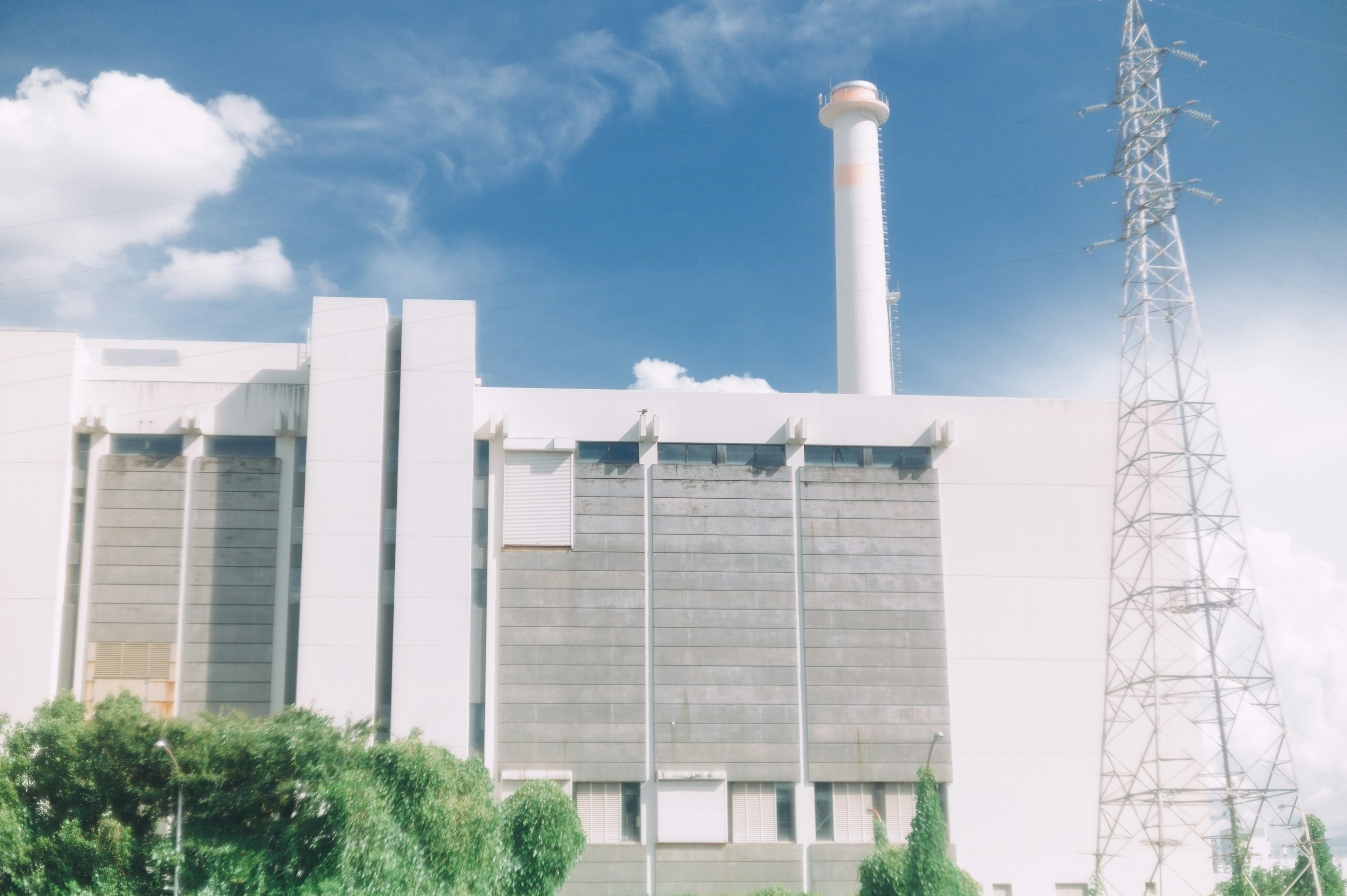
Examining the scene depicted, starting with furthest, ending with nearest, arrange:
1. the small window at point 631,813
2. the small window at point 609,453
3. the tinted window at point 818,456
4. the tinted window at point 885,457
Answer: the tinted window at point 885,457
the tinted window at point 818,456
the small window at point 609,453
the small window at point 631,813

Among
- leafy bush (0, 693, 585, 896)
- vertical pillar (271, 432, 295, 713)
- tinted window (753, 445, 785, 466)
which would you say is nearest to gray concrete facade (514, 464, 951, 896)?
tinted window (753, 445, 785, 466)

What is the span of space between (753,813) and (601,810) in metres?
5.09

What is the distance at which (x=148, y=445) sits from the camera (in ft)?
120

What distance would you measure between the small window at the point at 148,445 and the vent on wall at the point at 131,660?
6399 millimetres

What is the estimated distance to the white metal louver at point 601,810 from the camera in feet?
115

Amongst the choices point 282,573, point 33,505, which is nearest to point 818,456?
point 282,573

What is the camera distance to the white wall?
33750mm

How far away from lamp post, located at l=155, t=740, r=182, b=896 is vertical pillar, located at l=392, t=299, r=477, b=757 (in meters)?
8.30

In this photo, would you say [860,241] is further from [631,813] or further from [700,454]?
[631,813]

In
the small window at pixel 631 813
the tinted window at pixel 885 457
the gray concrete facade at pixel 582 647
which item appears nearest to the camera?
the small window at pixel 631 813

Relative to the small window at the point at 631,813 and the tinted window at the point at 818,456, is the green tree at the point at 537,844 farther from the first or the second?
the tinted window at the point at 818,456

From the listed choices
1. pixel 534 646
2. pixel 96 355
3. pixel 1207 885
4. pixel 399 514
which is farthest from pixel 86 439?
pixel 1207 885

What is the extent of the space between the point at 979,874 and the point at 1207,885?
8.22 meters

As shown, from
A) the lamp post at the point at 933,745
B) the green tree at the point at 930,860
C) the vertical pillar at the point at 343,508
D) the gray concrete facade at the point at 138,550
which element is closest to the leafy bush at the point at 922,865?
the green tree at the point at 930,860
